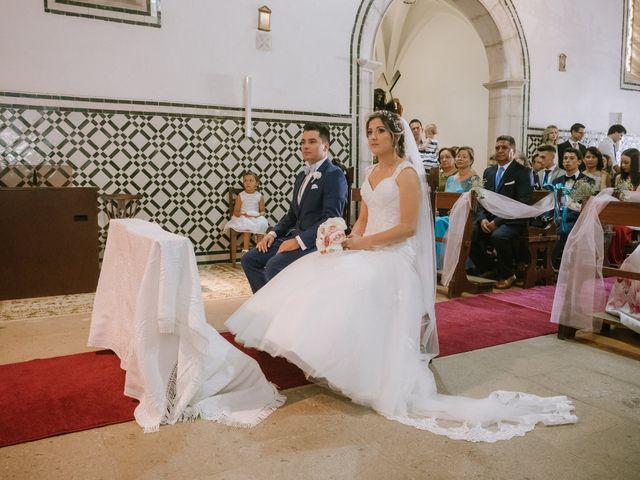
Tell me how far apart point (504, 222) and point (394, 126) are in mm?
3044

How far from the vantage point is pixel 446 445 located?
2240mm

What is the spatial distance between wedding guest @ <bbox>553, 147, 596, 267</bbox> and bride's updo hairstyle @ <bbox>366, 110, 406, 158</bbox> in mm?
3588

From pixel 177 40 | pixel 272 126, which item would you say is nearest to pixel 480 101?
pixel 272 126

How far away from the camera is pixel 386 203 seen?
3.15 metres

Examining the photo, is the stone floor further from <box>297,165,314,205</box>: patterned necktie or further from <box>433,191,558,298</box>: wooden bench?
<box>433,191,558,298</box>: wooden bench

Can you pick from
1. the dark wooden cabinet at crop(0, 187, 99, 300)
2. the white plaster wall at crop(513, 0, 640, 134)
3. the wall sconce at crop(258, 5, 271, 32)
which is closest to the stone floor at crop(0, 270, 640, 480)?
the dark wooden cabinet at crop(0, 187, 99, 300)

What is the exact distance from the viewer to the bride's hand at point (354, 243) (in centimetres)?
314

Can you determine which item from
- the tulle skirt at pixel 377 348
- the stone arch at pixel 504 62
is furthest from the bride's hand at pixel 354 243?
the stone arch at pixel 504 62

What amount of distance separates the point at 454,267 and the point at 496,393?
242 centimetres

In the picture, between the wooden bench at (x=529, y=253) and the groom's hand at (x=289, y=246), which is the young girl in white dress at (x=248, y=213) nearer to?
the wooden bench at (x=529, y=253)

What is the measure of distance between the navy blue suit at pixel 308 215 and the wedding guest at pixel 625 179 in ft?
11.2

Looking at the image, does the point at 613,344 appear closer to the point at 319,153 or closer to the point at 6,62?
the point at 319,153

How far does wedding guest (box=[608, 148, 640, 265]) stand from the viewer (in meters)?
5.89

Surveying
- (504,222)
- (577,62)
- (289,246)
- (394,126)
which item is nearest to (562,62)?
(577,62)
